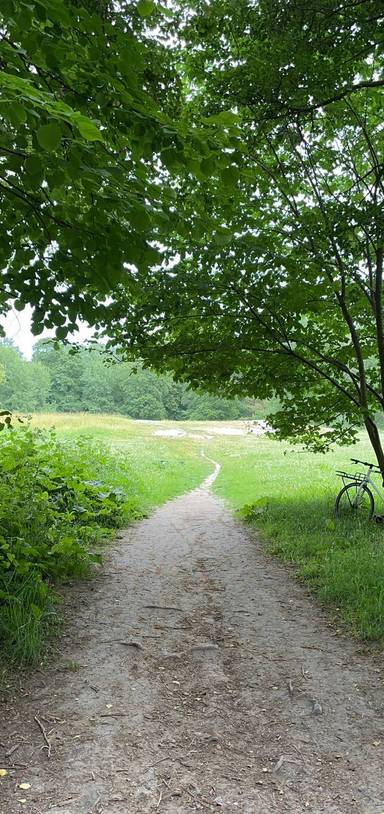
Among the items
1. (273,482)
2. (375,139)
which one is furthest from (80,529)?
(273,482)

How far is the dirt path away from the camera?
9.50 ft

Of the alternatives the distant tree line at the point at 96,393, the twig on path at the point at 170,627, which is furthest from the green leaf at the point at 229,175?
the distant tree line at the point at 96,393

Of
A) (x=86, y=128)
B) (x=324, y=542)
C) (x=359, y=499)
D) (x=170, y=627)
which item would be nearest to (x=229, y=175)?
(x=86, y=128)

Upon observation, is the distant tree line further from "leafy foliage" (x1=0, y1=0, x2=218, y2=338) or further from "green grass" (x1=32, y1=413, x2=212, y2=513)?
"leafy foliage" (x1=0, y1=0, x2=218, y2=338)

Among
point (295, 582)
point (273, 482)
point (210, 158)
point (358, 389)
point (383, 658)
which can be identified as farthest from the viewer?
point (273, 482)

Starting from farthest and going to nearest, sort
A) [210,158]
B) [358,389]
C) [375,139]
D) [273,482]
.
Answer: [273,482] < [358,389] < [375,139] < [210,158]

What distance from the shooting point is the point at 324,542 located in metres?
8.34

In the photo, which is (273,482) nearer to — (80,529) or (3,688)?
(80,529)

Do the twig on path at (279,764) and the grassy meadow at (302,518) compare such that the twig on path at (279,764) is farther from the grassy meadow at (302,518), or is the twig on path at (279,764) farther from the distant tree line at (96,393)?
the distant tree line at (96,393)

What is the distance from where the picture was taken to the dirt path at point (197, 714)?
2896 millimetres

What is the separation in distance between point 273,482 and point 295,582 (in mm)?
10911

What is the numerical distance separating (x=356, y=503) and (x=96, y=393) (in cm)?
8131

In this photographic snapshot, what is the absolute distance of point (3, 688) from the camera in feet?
12.8

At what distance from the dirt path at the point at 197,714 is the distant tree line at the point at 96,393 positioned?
70064mm
